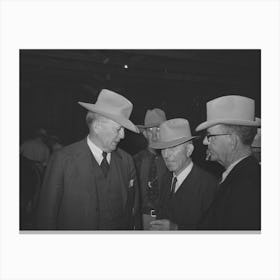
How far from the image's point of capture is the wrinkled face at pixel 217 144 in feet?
9.50

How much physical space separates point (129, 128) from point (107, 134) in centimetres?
14

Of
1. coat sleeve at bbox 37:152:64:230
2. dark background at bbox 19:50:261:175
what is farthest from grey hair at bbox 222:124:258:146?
coat sleeve at bbox 37:152:64:230

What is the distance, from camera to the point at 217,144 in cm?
294

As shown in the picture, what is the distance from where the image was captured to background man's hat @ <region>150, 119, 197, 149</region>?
3.13 meters

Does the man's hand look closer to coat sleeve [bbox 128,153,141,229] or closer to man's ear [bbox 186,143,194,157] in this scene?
coat sleeve [bbox 128,153,141,229]

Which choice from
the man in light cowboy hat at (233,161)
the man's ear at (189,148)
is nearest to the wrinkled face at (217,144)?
the man in light cowboy hat at (233,161)

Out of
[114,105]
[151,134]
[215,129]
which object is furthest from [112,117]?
[215,129]

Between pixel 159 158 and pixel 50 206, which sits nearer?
pixel 50 206
